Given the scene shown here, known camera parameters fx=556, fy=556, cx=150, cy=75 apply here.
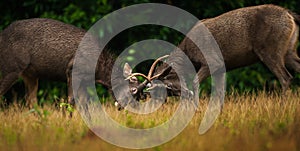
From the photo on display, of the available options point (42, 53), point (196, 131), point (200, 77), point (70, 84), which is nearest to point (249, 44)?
point (200, 77)

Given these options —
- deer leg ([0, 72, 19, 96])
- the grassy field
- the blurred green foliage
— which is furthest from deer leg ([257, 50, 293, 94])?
deer leg ([0, 72, 19, 96])

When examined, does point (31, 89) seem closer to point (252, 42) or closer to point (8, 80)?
point (8, 80)

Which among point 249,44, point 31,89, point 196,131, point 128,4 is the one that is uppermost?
point 128,4

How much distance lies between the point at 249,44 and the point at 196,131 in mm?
3085

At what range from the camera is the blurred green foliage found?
449 inches

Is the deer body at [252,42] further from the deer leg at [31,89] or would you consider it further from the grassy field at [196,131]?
the deer leg at [31,89]

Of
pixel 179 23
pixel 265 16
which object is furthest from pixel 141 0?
pixel 265 16

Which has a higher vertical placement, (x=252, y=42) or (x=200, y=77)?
(x=252, y=42)

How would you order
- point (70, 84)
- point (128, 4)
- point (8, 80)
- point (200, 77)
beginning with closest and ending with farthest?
point (70, 84), point (200, 77), point (8, 80), point (128, 4)

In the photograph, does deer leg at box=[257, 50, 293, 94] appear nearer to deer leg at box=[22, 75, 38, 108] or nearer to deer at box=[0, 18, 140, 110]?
deer at box=[0, 18, 140, 110]

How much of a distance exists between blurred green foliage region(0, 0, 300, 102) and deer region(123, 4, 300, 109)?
2323 mm

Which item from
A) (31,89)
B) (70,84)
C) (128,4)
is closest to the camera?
(70,84)

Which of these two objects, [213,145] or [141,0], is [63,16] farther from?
[213,145]

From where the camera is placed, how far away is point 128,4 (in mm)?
11359
